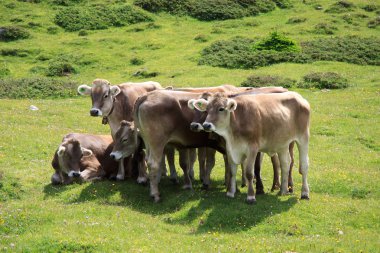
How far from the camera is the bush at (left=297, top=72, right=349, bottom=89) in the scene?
3512cm

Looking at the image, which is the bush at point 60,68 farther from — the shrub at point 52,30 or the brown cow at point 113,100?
the brown cow at point 113,100

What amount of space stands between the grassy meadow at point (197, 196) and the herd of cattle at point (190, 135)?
0.69 meters

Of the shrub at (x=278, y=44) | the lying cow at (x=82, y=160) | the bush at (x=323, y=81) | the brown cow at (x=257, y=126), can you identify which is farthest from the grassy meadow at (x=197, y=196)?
the shrub at (x=278, y=44)

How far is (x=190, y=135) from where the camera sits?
16.7 metres

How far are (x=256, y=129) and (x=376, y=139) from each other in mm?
11811

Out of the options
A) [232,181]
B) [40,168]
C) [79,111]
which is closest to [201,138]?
[232,181]

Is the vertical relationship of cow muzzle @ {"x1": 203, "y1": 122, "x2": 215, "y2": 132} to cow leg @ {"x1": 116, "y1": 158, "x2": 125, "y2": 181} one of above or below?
above

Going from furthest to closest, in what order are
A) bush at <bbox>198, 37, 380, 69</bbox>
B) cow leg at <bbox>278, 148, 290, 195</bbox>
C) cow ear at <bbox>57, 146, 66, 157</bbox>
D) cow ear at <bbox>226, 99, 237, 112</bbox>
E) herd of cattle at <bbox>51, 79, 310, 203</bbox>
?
bush at <bbox>198, 37, 380, 69</bbox> → cow ear at <bbox>57, 146, 66, 157</bbox> → cow leg at <bbox>278, 148, 290, 195</bbox> → herd of cattle at <bbox>51, 79, 310, 203</bbox> → cow ear at <bbox>226, 99, 237, 112</bbox>

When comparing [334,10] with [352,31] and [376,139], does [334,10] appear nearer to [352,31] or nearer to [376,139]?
[352,31]

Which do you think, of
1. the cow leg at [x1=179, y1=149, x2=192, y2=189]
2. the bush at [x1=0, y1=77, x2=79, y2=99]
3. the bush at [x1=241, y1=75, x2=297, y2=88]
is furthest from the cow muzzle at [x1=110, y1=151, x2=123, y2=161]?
the bush at [x1=241, y1=75, x2=297, y2=88]

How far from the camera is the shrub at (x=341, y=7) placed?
5426 cm

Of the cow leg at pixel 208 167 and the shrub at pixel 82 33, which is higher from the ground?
the cow leg at pixel 208 167

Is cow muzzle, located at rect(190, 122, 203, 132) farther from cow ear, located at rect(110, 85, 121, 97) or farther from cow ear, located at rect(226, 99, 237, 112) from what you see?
cow ear, located at rect(110, 85, 121, 97)

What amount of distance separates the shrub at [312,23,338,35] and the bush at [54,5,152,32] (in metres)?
15.7
